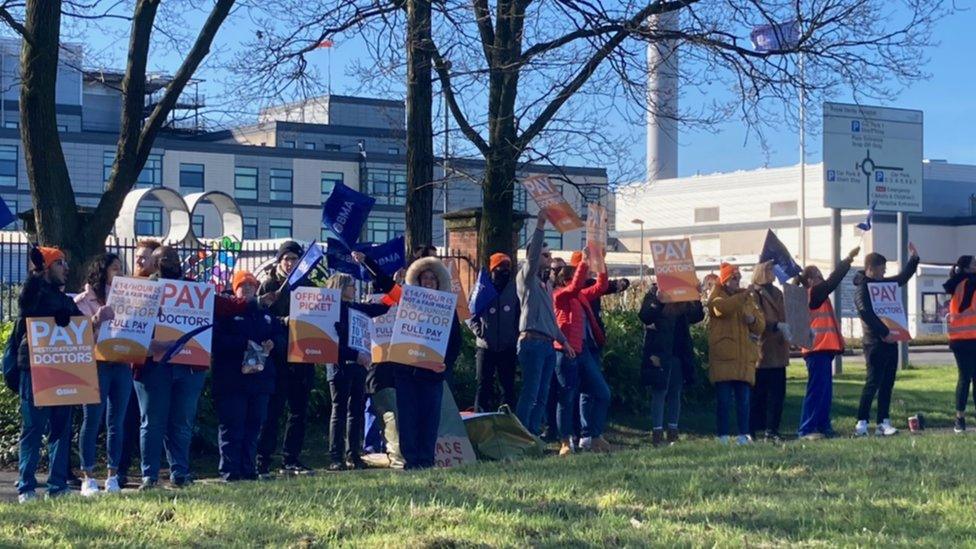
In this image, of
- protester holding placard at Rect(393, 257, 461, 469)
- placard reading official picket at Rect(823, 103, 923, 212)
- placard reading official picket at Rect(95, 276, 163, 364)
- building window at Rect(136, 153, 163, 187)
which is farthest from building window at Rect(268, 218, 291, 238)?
placard reading official picket at Rect(95, 276, 163, 364)

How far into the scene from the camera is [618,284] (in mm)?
14422

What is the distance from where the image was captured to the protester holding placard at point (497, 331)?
14055mm

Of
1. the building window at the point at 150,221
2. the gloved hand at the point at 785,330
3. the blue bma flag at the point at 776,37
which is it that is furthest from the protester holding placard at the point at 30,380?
the building window at the point at 150,221

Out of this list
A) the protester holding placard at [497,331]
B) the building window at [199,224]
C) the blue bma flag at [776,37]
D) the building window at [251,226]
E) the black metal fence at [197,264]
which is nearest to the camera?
the protester holding placard at [497,331]

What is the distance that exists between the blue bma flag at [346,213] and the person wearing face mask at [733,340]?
368 centimetres

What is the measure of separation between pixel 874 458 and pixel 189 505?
510 cm

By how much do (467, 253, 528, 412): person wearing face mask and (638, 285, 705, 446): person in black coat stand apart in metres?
1.39

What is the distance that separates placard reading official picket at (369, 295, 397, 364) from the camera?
37.4 feet

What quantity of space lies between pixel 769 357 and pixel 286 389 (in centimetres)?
537

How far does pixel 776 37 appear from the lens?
1684 centimetres

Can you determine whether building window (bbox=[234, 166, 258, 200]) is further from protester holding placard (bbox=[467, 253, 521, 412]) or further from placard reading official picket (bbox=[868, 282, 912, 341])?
placard reading official picket (bbox=[868, 282, 912, 341])

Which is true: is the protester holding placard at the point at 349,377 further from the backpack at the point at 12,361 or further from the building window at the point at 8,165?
the building window at the point at 8,165

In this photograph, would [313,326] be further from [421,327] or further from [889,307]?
[889,307]

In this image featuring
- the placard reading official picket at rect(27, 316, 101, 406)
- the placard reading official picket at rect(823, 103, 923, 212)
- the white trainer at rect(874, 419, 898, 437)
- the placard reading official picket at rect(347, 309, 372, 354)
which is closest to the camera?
the placard reading official picket at rect(27, 316, 101, 406)
